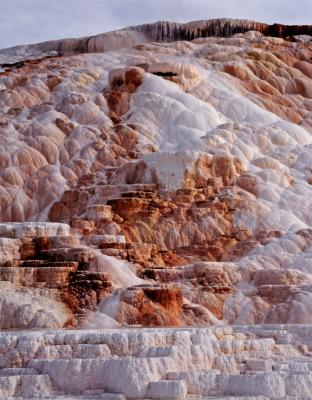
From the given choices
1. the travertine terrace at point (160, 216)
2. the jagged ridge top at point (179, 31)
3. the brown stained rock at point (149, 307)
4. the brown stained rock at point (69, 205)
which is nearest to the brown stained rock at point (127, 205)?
the travertine terrace at point (160, 216)

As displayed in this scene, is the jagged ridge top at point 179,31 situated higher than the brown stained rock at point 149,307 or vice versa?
the jagged ridge top at point 179,31

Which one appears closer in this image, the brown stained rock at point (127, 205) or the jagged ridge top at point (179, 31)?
the brown stained rock at point (127, 205)

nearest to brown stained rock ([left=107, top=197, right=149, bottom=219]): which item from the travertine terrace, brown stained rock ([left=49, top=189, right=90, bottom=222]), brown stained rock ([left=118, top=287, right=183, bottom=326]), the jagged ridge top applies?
the travertine terrace

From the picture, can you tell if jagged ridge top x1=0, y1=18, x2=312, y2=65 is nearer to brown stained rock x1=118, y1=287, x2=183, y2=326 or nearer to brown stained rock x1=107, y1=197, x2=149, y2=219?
brown stained rock x1=107, y1=197, x2=149, y2=219

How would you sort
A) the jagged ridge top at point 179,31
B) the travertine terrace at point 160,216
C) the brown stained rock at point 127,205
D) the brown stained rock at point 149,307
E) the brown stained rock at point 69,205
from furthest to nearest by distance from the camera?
the jagged ridge top at point 179,31
the brown stained rock at point 69,205
the brown stained rock at point 127,205
the brown stained rock at point 149,307
the travertine terrace at point 160,216

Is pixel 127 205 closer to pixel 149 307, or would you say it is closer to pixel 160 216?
pixel 160 216

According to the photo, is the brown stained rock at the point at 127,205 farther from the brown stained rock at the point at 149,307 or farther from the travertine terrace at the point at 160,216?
the brown stained rock at the point at 149,307

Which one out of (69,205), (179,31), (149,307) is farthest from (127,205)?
(179,31)

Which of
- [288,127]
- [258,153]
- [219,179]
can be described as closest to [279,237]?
[219,179]
